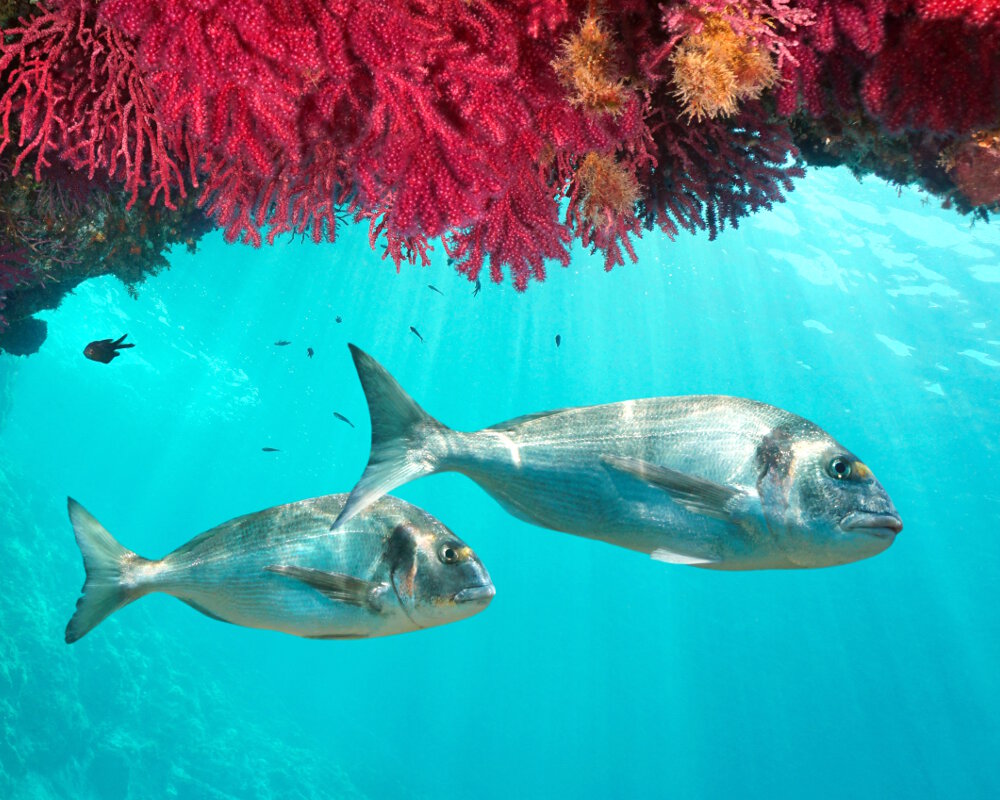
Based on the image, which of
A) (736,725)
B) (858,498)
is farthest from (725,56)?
(736,725)

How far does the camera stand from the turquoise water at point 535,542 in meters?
26.5

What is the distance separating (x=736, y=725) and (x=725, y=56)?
88.0 metres

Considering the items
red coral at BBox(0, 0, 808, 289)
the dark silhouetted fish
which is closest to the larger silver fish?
red coral at BBox(0, 0, 808, 289)

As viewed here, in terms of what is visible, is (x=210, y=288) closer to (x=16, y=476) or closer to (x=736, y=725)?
(x=16, y=476)

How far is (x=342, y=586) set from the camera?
265cm

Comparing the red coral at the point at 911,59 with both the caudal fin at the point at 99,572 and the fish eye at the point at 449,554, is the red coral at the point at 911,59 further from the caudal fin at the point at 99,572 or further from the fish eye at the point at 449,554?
the caudal fin at the point at 99,572

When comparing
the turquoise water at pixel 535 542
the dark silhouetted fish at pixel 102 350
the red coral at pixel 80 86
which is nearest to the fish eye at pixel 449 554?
the red coral at pixel 80 86

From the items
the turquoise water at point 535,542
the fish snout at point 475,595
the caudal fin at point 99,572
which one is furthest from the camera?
the turquoise water at point 535,542

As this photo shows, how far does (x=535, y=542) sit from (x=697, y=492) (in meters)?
90.5

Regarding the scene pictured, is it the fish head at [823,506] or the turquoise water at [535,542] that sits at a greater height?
the turquoise water at [535,542]

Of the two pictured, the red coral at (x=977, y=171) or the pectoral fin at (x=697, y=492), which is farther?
the red coral at (x=977, y=171)

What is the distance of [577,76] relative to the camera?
7.97ft

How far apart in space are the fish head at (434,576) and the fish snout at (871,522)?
137cm

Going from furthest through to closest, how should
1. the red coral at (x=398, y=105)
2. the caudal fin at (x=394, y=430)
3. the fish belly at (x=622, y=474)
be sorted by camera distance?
the caudal fin at (x=394, y=430) < the red coral at (x=398, y=105) < the fish belly at (x=622, y=474)
